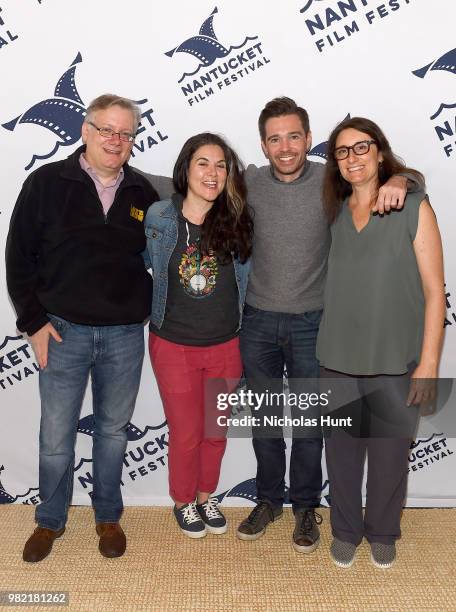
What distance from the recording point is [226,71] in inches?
98.4

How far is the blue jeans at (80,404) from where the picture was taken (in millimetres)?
2203

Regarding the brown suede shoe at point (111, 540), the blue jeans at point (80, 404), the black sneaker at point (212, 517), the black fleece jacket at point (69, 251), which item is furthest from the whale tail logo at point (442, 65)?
the brown suede shoe at point (111, 540)

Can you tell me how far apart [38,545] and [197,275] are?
1.18 m

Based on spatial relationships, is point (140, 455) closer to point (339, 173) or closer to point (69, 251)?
point (69, 251)

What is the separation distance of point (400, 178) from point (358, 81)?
692mm

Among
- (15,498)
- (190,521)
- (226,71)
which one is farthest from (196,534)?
(226,71)

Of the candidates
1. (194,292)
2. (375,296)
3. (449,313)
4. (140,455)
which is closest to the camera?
(375,296)

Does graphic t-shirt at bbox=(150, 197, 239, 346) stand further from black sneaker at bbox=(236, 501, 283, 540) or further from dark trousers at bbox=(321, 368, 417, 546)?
black sneaker at bbox=(236, 501, 283, 540)

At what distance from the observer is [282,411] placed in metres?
2.50

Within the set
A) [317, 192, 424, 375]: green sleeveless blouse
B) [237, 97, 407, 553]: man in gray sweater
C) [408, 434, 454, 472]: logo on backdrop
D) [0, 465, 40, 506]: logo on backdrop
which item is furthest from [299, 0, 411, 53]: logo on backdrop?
[0, 465, 40, 506]: logo on backdrop

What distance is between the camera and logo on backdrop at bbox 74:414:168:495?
278cm

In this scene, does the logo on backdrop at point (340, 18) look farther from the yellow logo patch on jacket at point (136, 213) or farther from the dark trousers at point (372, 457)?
the dark trousers at point (372, 457)

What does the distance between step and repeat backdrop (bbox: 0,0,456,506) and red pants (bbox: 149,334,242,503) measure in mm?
807

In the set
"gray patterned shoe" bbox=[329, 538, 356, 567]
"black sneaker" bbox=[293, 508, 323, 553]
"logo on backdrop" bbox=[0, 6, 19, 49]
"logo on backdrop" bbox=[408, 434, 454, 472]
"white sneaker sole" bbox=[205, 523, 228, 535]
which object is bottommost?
"logo on backdrop" bbox=[408, 434, 454, 472]
